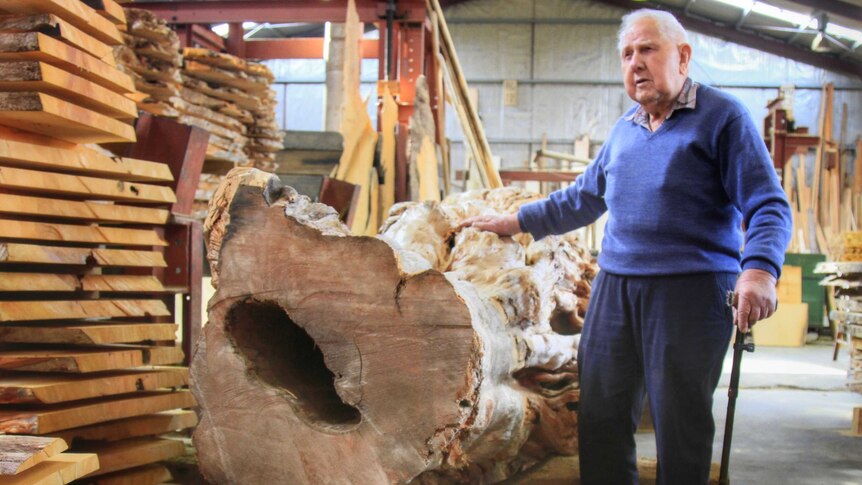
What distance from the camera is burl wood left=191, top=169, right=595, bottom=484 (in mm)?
2273

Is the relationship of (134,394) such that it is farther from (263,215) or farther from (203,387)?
(263,215)

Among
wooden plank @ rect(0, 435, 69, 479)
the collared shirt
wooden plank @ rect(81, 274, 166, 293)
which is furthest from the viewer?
wooden plank @ rect(81, 274, 166, 293)

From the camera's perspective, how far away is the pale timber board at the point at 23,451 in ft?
6.24

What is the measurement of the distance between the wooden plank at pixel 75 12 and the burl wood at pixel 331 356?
97cm

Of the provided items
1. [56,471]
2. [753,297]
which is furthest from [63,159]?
[753,297]

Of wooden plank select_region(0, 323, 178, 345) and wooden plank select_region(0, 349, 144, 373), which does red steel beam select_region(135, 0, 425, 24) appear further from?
wooden plank select_region(0, 349, 144, 373)

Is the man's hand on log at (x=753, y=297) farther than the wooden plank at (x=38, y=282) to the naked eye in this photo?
No

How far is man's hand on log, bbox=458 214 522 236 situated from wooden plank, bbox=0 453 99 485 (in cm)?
183

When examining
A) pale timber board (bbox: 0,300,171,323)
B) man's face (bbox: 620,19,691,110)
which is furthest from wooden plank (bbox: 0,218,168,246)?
man's face (bbox: 620,19,691,110)

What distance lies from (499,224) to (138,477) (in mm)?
1693

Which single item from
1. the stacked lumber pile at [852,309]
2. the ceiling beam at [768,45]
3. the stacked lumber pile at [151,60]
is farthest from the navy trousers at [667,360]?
the ceiling beam at [768,45]

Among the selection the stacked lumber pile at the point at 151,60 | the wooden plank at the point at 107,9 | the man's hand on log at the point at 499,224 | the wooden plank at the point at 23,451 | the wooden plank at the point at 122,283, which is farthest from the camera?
the stacked lumber pile at the point at 151,60

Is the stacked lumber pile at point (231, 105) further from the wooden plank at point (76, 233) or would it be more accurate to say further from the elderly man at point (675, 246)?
the elderly man at point (675, 246)

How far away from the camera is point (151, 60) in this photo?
608 cm
